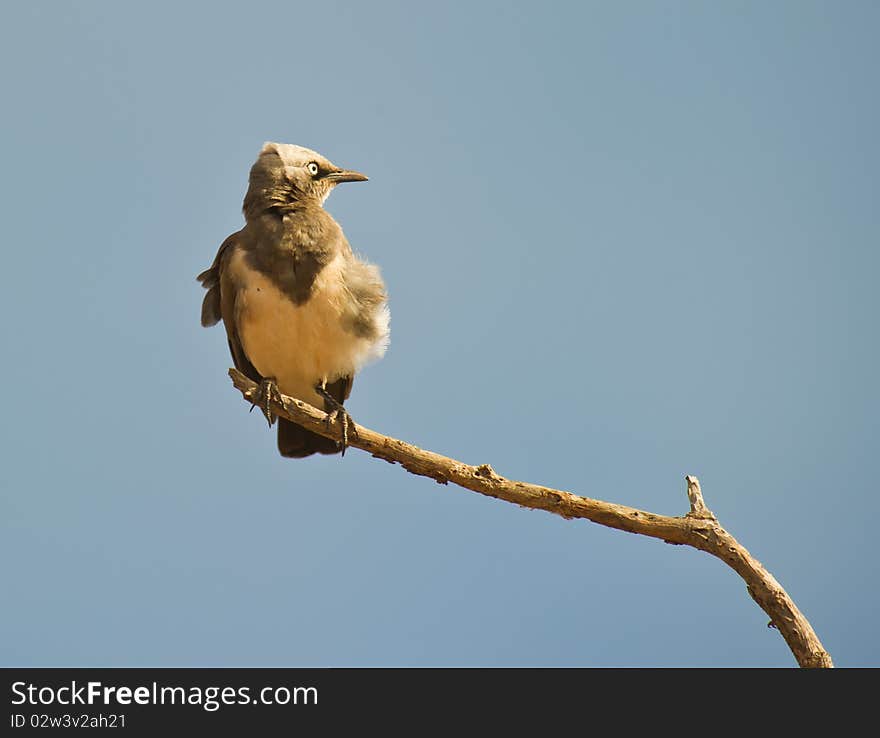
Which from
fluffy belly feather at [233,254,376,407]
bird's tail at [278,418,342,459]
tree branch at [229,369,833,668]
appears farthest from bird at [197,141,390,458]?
tree branch at [229,369,833,668]

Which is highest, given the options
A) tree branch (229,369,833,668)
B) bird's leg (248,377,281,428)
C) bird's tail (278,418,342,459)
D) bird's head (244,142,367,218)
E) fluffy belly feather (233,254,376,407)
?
bird's head (244,142,367,218)

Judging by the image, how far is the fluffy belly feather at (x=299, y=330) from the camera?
8211mm

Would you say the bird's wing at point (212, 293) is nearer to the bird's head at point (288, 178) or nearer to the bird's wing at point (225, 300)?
the bird's wing at point (225, 300)

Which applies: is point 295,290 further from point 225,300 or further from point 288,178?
point 288,178

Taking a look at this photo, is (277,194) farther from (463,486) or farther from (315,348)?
(463,486)

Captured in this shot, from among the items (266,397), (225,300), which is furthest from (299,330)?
(225,300)

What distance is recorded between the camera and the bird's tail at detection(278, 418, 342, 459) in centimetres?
907

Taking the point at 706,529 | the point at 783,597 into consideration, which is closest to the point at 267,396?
the point at 706,529

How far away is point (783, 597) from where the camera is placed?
602cm

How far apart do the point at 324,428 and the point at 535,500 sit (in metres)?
1.63

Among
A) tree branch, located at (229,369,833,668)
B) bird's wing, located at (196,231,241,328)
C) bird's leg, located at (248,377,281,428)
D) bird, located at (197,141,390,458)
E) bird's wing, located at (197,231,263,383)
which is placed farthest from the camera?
bird's wing, located at (196,231,241,328)

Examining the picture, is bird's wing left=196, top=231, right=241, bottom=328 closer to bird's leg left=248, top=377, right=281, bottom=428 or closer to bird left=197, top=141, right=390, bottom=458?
bird left=197, top=141, right=390, bottom=458
